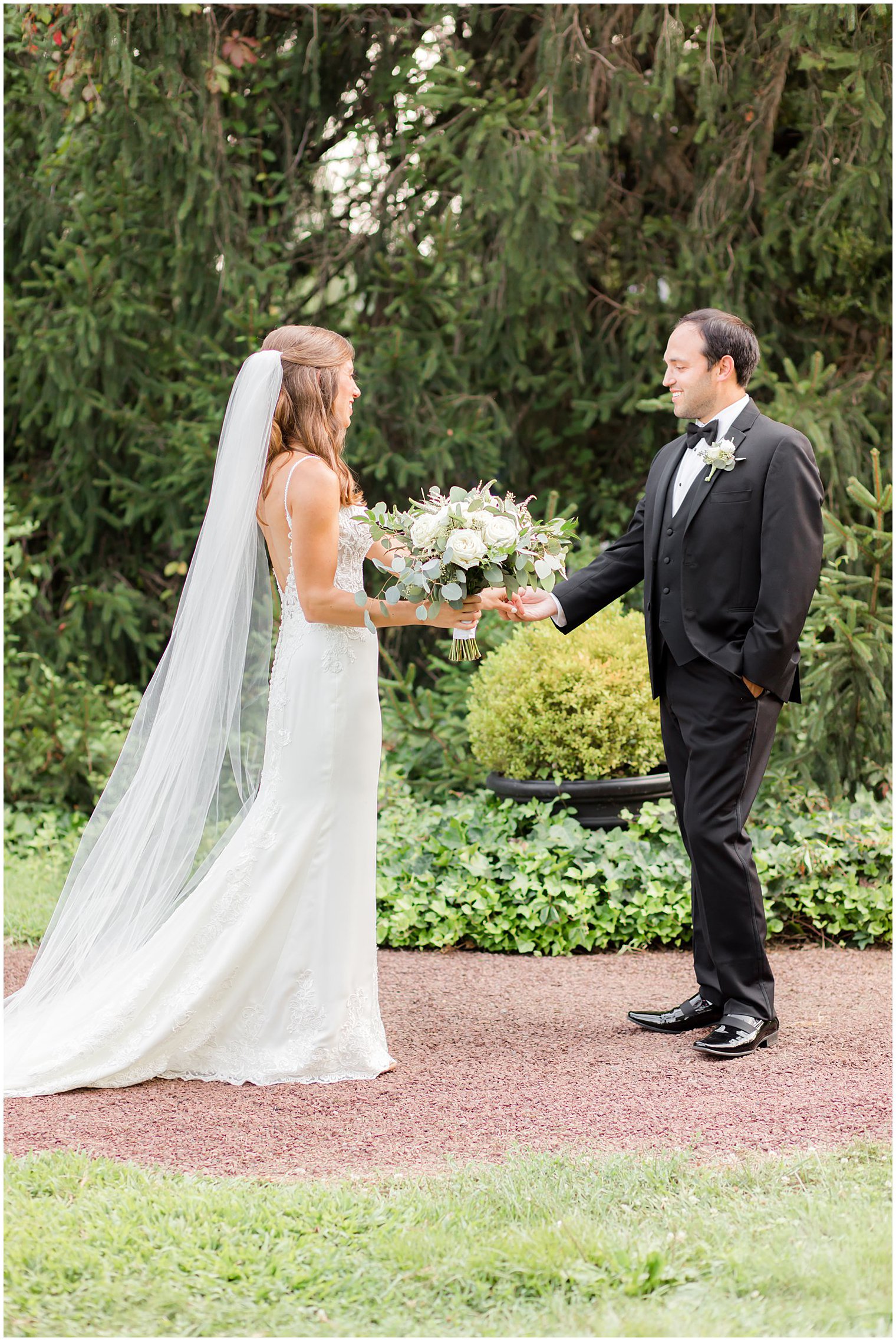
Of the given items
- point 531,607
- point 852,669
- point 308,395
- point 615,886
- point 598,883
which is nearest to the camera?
point 308,395

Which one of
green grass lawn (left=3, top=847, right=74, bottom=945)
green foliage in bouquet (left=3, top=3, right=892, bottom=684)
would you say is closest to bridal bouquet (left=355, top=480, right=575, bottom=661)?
green grass lawn (left=3, top=847, right=74, bottom=945)

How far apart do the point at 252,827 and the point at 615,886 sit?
6.89 ft

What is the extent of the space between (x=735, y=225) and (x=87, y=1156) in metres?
6.62

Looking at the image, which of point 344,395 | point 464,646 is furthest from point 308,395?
point 464,646

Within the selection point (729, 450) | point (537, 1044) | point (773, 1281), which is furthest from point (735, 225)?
point (773, 1281)

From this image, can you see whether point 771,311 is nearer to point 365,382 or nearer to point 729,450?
point 365,382

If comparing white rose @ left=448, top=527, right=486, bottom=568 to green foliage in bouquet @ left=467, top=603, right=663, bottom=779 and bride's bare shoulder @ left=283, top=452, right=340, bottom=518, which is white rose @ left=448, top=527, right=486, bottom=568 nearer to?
bride's bare shoulder @ left=283, top=452, right=340, bottom=518

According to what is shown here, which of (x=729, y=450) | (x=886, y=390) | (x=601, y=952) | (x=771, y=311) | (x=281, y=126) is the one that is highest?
(x=281, y=126)

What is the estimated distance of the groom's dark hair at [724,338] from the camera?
4070 millimetres

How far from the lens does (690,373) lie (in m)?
4.11

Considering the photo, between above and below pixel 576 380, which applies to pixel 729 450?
below

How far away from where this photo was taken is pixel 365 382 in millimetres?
7945

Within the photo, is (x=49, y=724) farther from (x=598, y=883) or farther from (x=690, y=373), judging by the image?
(x=690, y=373)

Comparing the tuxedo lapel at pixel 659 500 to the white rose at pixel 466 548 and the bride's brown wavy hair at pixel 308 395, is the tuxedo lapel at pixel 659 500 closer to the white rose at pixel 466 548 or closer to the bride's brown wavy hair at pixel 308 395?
the white rose at pixel 466 548
